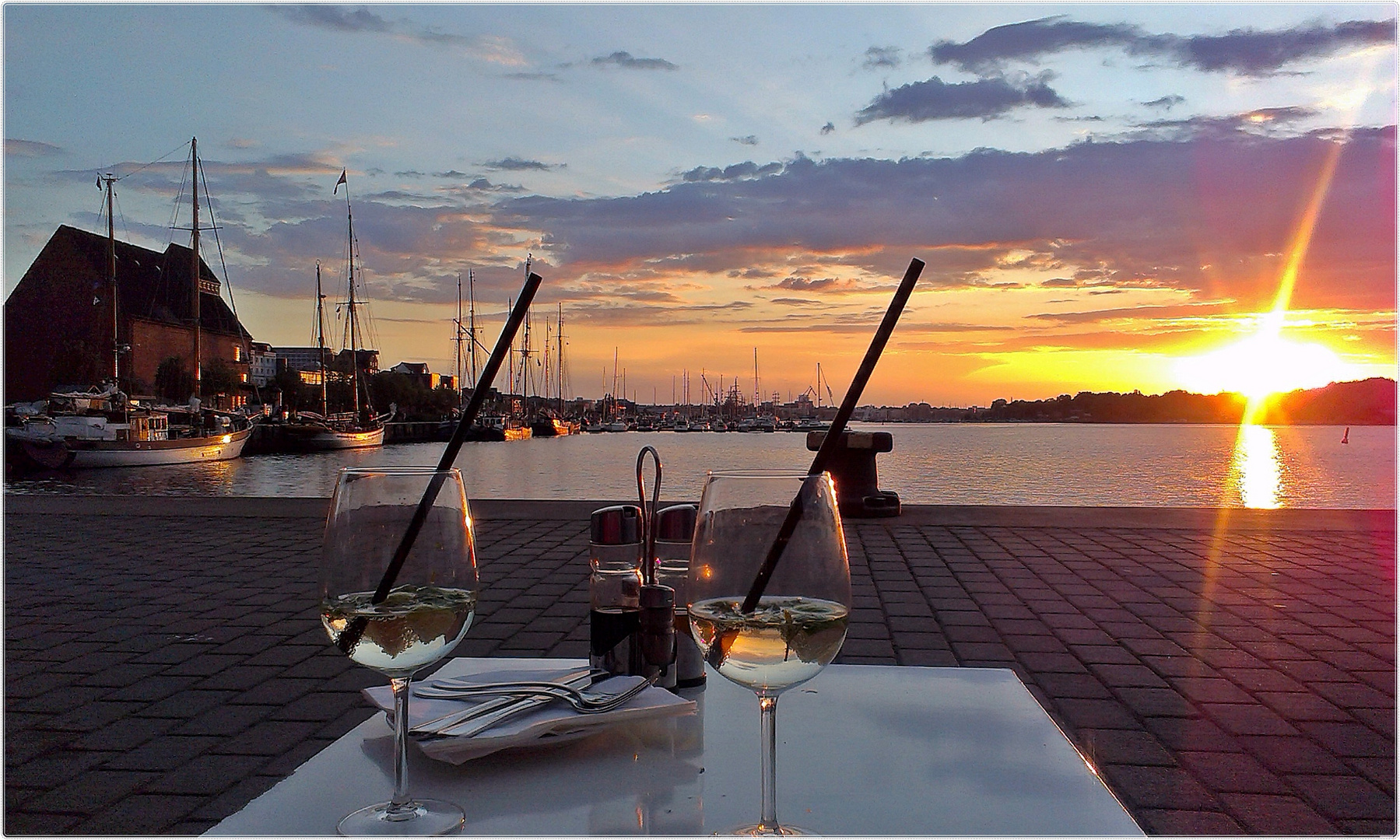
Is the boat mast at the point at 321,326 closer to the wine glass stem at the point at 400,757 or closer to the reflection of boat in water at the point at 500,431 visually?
the reflection of boat in water at the point at 500,431

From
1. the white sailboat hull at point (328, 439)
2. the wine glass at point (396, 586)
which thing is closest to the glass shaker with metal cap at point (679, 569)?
the wine glass at point (396, 586)

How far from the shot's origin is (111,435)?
1666 inches

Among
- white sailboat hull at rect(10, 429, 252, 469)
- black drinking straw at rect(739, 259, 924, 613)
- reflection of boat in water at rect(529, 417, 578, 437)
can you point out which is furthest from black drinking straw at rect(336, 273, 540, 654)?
reflection of boat in water at rect(529, 417, 578, 437)

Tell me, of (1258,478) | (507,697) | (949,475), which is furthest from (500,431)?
(507,697)

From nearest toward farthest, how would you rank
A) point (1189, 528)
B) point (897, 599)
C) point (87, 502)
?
1. point (897, 599)
2. point (1189, 528)
3. point (87, 502)

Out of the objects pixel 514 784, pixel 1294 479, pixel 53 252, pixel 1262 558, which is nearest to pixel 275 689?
pixel 514 784

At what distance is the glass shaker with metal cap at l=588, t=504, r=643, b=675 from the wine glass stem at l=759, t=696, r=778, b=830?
0.56m

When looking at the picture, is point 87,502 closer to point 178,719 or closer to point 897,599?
point 178,719

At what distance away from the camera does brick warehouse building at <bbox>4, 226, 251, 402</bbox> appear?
2501 inches

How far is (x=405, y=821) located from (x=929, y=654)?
12.7 ft

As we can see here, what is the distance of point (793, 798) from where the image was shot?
1212 millimetres

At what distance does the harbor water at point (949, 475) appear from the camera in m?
25.1

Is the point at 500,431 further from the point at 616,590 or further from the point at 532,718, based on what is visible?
the point at 532,718

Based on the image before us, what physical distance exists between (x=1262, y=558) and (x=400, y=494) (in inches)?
305
